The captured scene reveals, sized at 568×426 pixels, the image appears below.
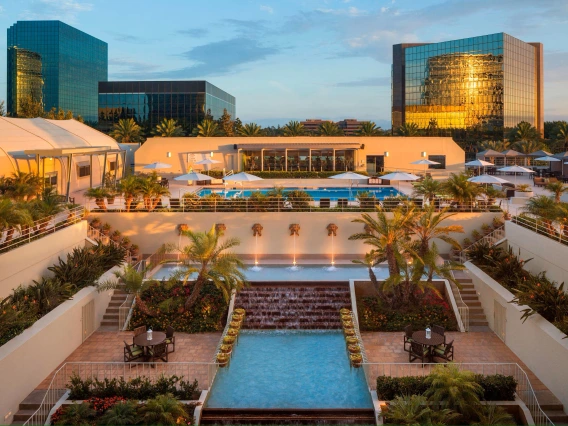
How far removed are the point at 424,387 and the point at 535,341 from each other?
3.49m

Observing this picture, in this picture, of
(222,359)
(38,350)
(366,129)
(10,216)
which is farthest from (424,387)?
(366,129)

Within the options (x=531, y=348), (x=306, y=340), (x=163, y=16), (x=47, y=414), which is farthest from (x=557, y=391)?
(x=163, y=16)

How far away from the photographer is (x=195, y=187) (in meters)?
35.5

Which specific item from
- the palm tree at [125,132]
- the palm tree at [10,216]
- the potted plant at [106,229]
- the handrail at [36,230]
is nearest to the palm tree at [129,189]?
the potted plant at [106,229]

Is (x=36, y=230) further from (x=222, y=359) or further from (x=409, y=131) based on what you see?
(x=409, y=131)

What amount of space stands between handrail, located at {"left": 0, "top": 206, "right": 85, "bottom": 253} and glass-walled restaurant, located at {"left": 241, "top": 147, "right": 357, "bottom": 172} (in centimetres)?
2423

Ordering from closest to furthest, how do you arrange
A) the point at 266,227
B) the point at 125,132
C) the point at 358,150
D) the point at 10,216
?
1. the point at 10,216
2. the point at 266,227
3. the point at 358,150
4. the point at 125,132

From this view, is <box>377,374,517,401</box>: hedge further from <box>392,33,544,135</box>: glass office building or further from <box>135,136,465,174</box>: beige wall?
<box>392,33,544,135</box>: glass office building

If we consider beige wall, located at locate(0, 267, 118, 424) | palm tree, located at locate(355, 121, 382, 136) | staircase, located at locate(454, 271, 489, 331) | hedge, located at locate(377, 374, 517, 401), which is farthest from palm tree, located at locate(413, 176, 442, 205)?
palm tree, located at locate(355, 121, 382, 136)

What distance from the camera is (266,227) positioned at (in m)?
23.2

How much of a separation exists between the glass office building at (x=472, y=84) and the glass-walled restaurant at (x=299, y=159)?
35.4 metres

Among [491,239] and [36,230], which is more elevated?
[36,230]

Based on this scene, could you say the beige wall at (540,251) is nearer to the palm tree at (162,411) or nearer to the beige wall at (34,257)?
the palm tree at (162,411)

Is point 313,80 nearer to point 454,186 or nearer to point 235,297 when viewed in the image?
point 454,186
